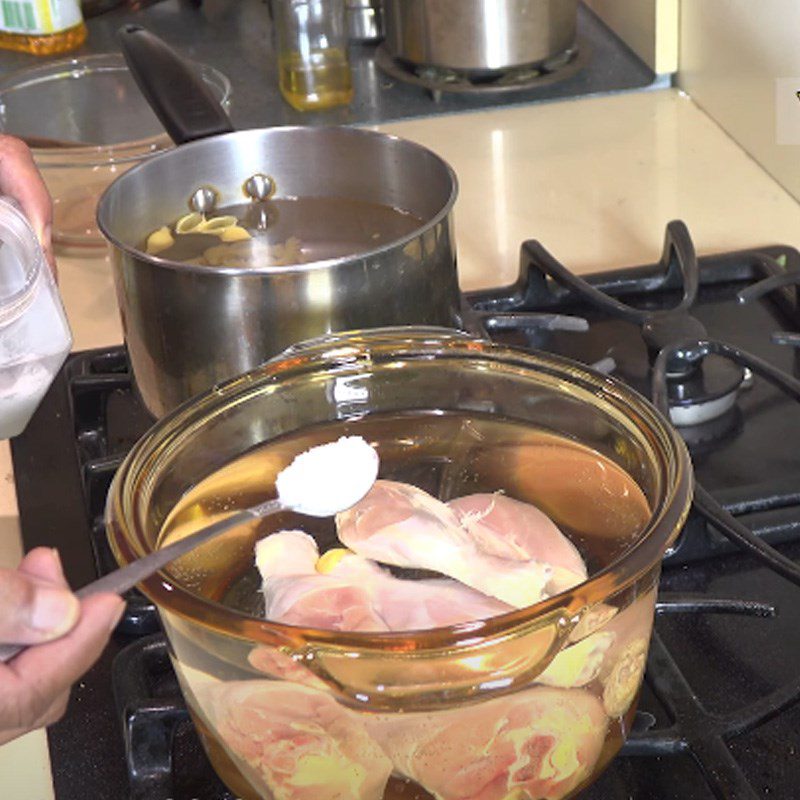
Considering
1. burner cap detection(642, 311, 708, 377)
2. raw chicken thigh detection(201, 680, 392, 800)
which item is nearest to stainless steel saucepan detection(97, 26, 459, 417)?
burner cap detection(642, 311, 708, 377)

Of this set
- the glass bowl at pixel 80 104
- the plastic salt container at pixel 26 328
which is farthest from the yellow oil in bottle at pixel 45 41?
the plastic salt container at pixel 26 328

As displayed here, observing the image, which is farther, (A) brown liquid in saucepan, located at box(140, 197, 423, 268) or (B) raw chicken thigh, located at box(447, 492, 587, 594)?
(A) brown liquid in saucepan, located at box(140, 197, 423, 268)

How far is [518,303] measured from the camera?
40.8 inches

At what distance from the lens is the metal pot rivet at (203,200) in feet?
3.14

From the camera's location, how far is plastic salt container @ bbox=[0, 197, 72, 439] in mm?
756

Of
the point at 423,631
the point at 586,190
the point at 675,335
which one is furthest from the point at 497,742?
the point at 586,190

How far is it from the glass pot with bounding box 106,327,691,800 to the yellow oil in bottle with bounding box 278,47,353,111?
75 cm

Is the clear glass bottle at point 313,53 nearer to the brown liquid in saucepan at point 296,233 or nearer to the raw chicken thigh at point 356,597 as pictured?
the brown liquid in saucepan at point 296,233

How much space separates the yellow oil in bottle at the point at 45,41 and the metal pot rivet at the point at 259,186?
0.73m

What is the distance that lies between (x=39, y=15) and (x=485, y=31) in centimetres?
51

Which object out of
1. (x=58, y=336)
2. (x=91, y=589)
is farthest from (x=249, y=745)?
(x=58, y=336)

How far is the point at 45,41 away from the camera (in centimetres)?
161

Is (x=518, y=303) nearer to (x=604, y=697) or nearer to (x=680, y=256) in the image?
(x=680, y=256)

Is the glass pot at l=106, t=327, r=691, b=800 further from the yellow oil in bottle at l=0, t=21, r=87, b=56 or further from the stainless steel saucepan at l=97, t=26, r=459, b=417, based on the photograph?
the yellow oil in bottle at l=0, t=21, r=87, b=56
